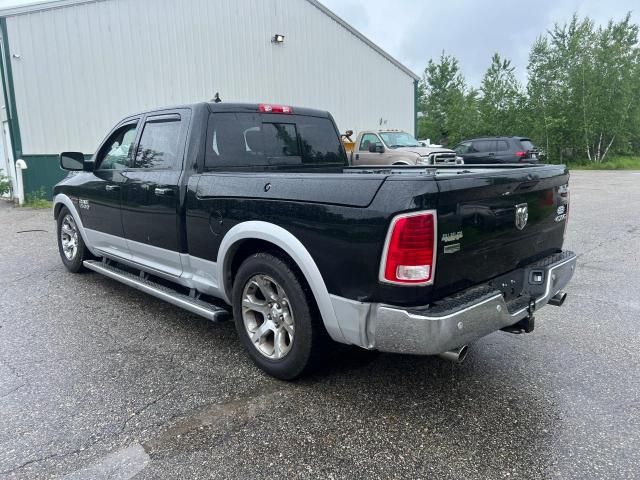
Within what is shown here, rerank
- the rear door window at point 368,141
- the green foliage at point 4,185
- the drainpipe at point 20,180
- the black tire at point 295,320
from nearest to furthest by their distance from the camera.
Answer: the black tire at point 295,320
the drainpipe at point 20,180
the green foliage at point 4,185
the rear door window at point 368,141

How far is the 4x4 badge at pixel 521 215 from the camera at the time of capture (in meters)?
3.09

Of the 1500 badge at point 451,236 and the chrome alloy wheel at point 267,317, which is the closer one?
the 1500 badge at point 451,236

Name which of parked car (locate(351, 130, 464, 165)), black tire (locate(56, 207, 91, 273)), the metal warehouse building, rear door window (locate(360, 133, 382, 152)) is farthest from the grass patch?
black tire (locate(56, 207, 91, 273))

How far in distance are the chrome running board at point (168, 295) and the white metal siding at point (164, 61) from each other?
9.64m

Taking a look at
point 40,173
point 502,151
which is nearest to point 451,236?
point 40,173

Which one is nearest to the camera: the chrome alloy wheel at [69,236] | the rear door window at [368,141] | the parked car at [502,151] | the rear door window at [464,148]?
the chrome alloy wheel at [69,236]

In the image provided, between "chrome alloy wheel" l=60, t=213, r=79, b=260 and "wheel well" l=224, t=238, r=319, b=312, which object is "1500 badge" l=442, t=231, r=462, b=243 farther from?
"chrome alloy wheel" l=60, t=213, r=79, b=260

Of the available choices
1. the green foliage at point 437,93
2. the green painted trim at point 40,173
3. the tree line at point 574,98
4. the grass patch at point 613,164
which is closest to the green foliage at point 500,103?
the tree line at point 574,98

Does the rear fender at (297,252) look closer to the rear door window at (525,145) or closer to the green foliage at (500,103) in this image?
the rear door window at (525,145)

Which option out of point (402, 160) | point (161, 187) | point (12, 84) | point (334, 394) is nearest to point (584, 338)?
point (334, 394)

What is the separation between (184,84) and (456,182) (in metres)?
14.2

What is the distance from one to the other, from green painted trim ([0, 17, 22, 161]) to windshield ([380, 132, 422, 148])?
33.0 feet

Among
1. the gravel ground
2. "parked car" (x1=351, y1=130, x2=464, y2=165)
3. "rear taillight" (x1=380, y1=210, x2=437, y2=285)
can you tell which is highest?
"parked car" (x1=351, y1=130, x2=464, y2=165)

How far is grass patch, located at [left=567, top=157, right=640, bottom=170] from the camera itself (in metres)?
28.1
